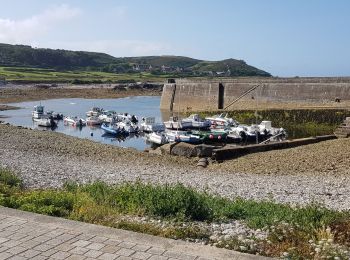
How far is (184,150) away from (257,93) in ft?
111

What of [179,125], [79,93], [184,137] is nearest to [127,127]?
[179,125]

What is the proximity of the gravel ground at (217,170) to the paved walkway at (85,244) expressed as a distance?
6599 mm

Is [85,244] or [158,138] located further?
[158,138]

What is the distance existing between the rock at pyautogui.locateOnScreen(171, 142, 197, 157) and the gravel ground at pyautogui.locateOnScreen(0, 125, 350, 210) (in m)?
1.00

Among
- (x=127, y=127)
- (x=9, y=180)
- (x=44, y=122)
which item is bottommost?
(x=44, y=122)

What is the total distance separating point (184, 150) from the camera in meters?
28.3

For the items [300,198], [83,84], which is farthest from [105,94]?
[300,198]

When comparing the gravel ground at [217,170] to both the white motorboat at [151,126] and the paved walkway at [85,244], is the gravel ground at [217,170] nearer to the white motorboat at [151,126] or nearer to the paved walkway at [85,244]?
the paved walkway at [85,244]

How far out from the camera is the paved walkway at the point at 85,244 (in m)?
6.04

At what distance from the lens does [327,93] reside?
5406cm

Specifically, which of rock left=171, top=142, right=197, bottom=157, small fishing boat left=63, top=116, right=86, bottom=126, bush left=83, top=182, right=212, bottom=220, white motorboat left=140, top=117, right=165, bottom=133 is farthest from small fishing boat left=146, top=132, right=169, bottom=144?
bush left=83, top=182, right=212, bottom=220

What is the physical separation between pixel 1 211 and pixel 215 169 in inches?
602

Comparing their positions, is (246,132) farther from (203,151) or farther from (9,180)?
(9,180)

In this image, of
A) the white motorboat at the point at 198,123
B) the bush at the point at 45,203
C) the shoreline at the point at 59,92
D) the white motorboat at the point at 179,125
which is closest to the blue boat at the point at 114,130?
the white motorboat at the point at 179,125
